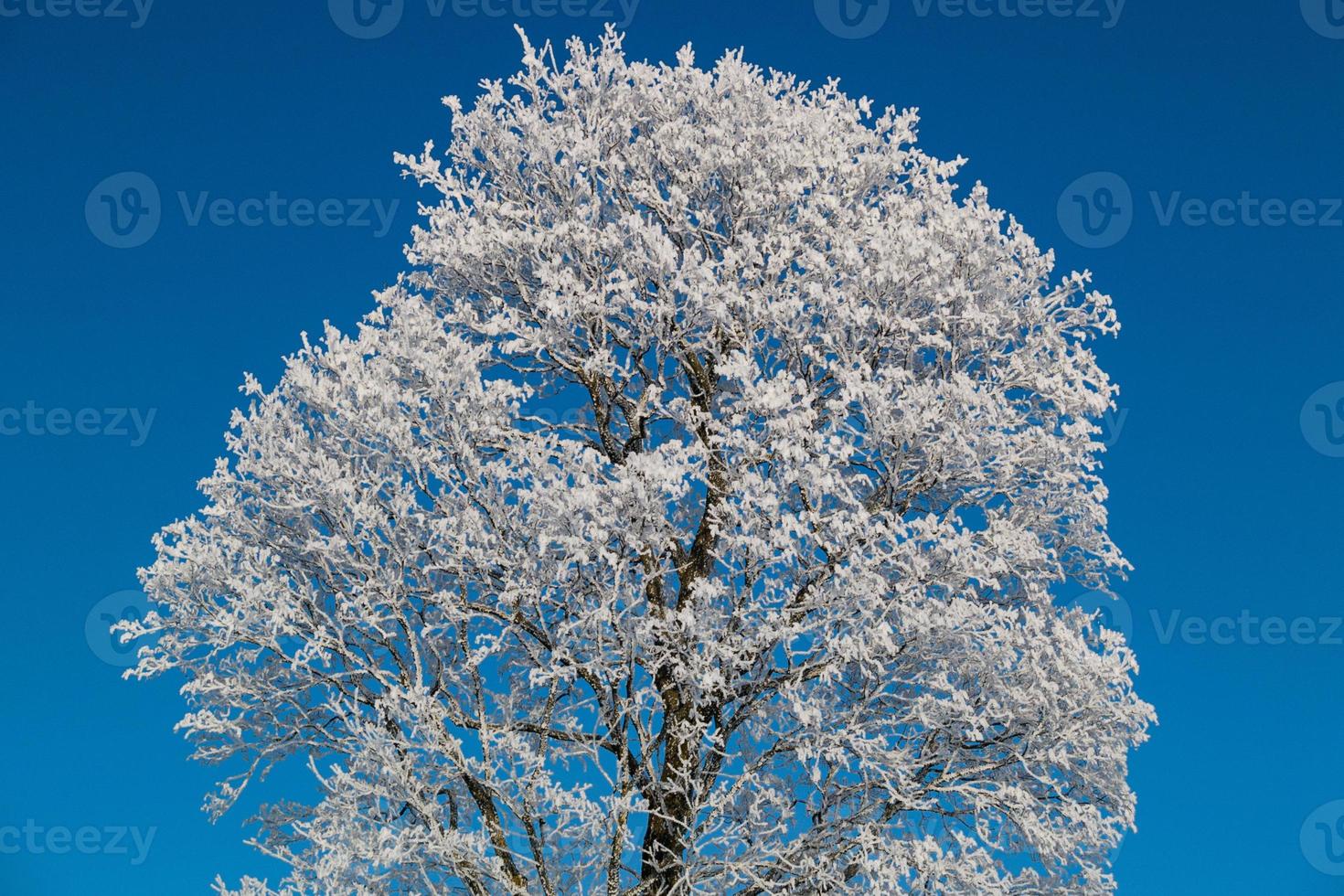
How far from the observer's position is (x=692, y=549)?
12812 millimetres

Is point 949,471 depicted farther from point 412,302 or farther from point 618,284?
point 412,302

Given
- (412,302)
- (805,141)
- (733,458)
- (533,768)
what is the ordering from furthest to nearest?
(805,141) → (412,302) → (733,458) → (533,768)

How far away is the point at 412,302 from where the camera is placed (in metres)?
12.1

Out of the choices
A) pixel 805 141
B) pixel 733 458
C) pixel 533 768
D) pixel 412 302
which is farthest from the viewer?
pixel 805 141

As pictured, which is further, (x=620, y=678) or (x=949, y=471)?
(x=949, y=471)

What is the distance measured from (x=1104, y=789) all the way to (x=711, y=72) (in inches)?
335

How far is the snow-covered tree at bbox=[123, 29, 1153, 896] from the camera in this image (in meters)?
10.8

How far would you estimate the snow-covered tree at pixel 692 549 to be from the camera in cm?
1084

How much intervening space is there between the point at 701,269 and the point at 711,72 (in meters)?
3.35

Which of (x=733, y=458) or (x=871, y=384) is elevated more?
(x=871, y=384)

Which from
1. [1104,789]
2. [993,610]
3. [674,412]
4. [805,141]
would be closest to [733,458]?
[674,412]

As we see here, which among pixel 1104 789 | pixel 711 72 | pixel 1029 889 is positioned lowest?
pixel 1029 889

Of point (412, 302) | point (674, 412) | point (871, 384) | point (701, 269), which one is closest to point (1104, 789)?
point (871, 384)

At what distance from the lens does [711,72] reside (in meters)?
13.7
